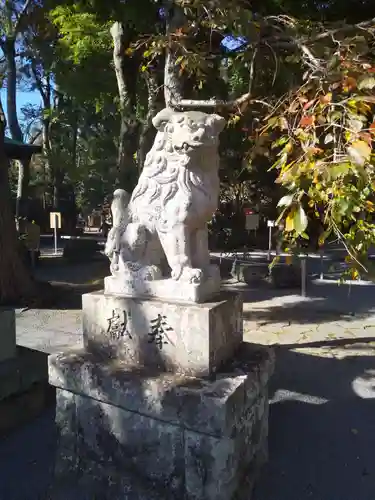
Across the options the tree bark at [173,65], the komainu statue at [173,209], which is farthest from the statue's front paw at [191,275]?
the tree bark at [173,65]

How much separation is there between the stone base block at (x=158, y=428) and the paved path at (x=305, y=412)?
0.86 feet

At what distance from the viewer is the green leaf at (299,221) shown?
1.70 m

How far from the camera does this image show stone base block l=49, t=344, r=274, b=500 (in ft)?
7.18

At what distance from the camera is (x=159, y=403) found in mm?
2252

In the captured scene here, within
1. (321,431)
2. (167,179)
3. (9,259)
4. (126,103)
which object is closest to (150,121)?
(126,103)

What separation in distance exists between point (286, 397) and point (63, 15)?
7.67 m

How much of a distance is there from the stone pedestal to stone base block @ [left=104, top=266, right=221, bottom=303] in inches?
3.0

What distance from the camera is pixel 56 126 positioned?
856 inches

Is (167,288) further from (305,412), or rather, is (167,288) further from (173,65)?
(173,65)

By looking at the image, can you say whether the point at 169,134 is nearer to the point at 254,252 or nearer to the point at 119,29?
the point at 119,29

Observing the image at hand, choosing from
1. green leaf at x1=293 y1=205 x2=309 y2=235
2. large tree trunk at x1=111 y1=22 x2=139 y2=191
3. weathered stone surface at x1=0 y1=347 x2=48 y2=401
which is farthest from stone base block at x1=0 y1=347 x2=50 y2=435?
large tree trunk at x1=111 y1=22 x2=139 y2=191

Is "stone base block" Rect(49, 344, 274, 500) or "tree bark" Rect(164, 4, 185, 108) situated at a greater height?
"tree bark" Rect(164, 4, 185, 108)

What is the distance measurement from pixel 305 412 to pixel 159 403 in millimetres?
1835

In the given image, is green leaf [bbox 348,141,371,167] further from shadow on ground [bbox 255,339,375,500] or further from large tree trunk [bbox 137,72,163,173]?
large tree trunk [bbox 137,72,163,173]
